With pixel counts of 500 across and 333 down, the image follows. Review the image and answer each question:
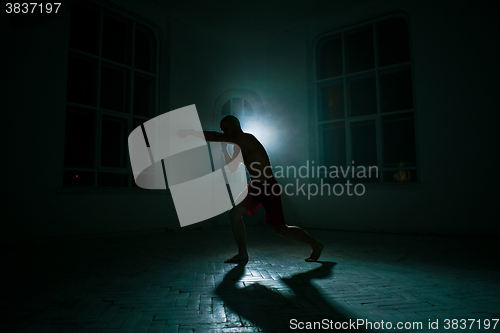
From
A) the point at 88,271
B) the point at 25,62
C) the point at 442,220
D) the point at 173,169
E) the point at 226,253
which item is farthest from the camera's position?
the point at 173,169

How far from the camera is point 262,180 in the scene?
3.82m

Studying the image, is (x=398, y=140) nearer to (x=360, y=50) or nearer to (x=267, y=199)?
(x=360, y=50)

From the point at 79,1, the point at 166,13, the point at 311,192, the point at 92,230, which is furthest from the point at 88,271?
the point at 166,13

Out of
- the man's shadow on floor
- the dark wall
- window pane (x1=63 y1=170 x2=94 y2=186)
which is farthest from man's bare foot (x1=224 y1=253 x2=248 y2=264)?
window pane (x1=63 y1=170 x2=94 y2=186)

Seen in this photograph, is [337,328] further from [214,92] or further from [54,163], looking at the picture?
[214,92]

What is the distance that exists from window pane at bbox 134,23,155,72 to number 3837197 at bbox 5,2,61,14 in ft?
5.96

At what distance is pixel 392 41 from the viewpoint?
24.6 ft

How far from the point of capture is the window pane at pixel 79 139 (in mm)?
5961

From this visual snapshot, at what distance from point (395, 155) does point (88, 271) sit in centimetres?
680

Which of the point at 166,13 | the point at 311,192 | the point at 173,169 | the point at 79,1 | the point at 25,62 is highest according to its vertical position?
the point at 166,13

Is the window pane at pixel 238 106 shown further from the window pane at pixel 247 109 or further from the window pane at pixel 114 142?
the window pane at pixel 114 142

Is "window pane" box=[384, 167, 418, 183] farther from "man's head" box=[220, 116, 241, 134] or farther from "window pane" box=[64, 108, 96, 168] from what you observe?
"window pane" box=[64, 108, 96, 168]

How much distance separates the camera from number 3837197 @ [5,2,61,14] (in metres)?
5.11

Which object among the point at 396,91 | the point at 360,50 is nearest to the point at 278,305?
the point at 396,91
